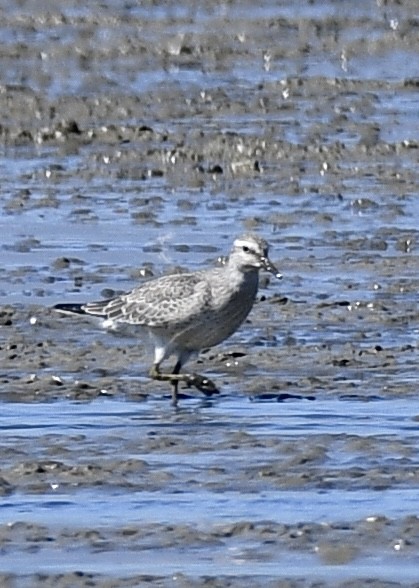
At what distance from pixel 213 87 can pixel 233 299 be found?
36.9ft

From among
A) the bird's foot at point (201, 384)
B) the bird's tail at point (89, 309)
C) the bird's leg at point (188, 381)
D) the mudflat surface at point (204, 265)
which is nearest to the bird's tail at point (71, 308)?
the bird's tail at point (89, 309)

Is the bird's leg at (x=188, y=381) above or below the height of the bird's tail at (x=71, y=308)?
below

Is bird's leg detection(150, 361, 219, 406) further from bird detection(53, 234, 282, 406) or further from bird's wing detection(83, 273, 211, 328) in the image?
bird's wing detection(83, 273, 211, 328)

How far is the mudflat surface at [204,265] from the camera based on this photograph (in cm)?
917

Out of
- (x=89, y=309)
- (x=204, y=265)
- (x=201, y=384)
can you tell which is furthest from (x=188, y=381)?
(x=204, y=265)

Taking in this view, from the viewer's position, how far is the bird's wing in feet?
41.8

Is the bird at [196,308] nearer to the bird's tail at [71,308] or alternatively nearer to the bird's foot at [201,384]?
the bird's foot at [201,384]

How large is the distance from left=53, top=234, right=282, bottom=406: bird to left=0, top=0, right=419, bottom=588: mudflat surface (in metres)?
0.23

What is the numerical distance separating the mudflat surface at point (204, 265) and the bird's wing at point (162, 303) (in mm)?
276

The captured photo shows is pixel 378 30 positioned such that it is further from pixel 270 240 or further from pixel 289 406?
pixel 289 406

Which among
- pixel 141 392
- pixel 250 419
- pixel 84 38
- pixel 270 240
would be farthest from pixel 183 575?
pixel 84 38

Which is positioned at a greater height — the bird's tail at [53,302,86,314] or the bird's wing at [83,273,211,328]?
the bird's wing at [83,273,211,328]

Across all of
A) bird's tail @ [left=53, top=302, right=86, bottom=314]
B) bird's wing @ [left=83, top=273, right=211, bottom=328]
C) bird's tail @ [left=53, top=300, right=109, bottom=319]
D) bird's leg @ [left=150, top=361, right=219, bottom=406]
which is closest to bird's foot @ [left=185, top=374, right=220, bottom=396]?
bird's leg @ [left=150, top=361, right=219, bottom=406]

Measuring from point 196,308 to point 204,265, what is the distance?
2964 millimetres
